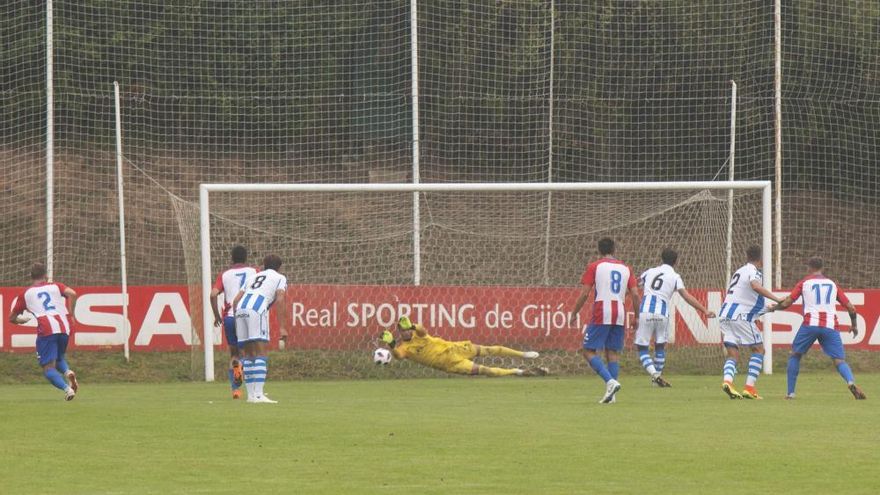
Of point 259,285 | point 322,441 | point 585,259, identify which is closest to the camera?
point 322,441

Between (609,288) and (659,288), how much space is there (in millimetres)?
4523

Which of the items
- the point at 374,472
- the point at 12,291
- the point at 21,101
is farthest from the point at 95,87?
the point at 374,472

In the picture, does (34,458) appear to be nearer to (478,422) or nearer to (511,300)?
(478,422)

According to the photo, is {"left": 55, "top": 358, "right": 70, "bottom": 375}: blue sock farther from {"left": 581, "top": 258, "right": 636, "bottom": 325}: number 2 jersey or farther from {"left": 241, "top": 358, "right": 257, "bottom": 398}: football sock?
{"left": 581, "top": 258, "right": 636, "bottom": 325}: number 2 jersey

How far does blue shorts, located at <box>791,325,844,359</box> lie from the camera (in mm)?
18469

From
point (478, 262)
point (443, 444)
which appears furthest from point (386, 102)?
point (443, 444)

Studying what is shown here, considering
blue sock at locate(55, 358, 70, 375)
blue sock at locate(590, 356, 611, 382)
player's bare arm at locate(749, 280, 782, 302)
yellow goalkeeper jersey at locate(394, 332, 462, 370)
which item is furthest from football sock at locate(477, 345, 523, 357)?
blue sock at locate(55, 358, 70, 375)

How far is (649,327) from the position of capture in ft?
75.0

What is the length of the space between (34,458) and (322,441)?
8.05 ft

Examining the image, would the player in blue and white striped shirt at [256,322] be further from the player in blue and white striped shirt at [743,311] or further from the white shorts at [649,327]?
the white shorts at [649,327]

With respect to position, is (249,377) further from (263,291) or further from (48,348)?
(48,348)

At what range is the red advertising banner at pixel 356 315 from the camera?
2553 centimetres

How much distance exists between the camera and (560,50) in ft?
111

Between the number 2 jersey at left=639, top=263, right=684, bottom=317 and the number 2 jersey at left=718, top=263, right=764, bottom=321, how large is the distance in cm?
181
